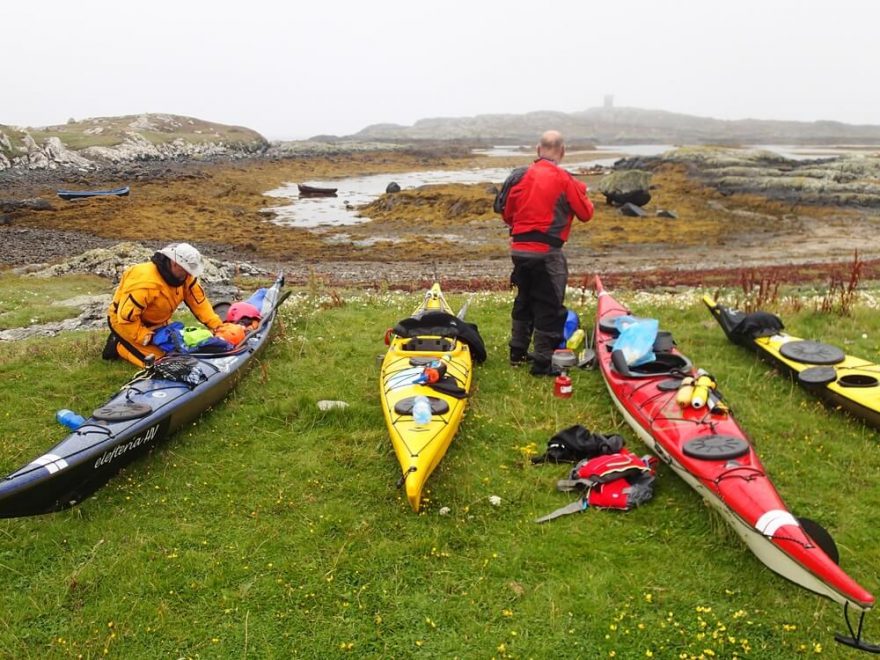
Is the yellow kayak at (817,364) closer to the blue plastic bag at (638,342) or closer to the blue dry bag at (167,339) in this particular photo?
the blue plastic bag at (638,342)

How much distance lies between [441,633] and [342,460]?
224 centimetres

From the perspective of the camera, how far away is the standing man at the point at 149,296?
6.97 metres

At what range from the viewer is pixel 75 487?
16.4 feet

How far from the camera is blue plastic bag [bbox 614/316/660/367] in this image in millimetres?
6723

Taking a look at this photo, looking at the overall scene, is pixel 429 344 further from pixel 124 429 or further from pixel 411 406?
pixel 124 429

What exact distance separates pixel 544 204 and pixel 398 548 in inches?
163

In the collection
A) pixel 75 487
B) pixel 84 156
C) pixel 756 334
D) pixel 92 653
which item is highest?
pixel 84 156

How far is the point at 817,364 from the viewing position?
266 inches

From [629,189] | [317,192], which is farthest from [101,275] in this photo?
[317,192]

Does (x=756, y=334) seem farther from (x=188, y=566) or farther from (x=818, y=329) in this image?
(x=188, y=566)

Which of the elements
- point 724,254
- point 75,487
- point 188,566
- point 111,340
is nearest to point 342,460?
point 188,566

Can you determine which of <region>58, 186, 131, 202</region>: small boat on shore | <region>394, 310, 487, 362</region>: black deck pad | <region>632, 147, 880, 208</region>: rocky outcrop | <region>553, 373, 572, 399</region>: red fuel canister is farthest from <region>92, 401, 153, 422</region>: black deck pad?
<region>632, 147, 880, 208</region>: rocky outcrop

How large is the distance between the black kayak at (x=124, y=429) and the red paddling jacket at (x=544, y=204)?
3.75m

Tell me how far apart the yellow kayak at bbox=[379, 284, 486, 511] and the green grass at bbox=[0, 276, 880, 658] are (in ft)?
1.13
